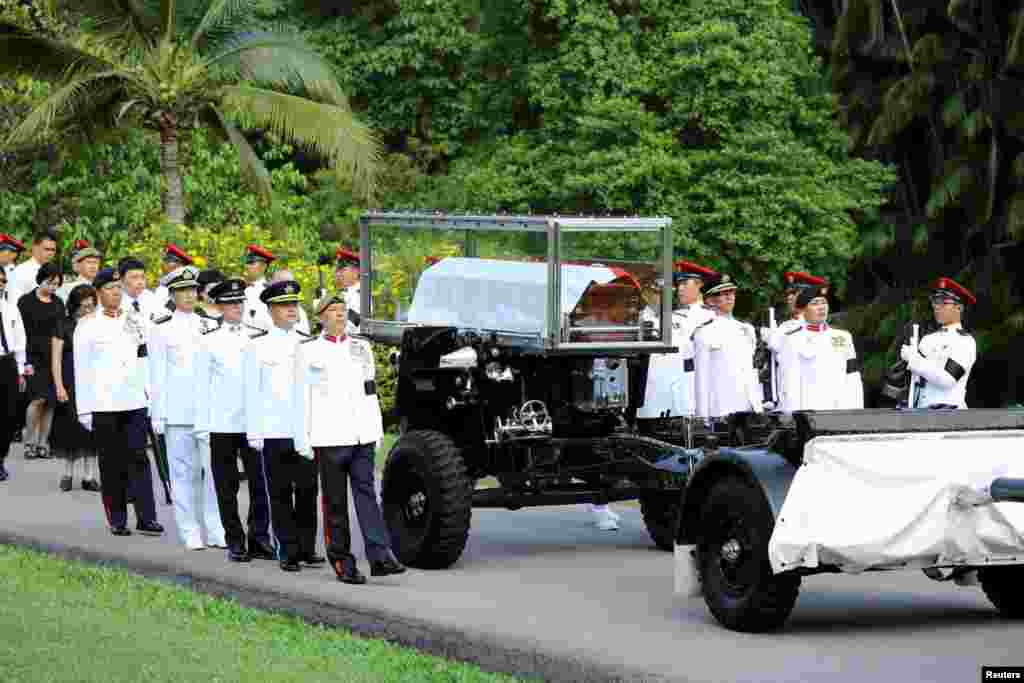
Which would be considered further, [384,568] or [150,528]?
[150,528]

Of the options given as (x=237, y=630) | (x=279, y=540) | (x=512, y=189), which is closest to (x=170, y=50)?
(x=512, y=189)

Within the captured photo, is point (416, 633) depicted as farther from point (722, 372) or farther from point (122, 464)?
point (722, 372)

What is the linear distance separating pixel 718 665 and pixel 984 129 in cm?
3295

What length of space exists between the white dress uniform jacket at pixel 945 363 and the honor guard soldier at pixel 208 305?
16.9 ft

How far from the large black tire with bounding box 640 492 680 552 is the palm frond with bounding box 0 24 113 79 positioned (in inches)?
679

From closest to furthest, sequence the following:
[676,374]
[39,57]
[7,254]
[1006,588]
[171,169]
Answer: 1. [1006,588]
2. [676,374]
3. [7,254]
4. [39,57]
5. [171,169]

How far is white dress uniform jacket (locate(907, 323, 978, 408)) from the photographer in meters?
16.1

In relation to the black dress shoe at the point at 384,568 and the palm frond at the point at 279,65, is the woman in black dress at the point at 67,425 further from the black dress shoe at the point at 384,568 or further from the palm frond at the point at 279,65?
the palm frond at the point at 279,65

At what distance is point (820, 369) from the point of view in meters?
16.2

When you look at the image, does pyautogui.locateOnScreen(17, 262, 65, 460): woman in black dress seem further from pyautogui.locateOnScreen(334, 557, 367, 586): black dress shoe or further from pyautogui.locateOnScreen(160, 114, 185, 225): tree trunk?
pyautogui.locateOnScreen(160, 114, 185, 225): tree trunk

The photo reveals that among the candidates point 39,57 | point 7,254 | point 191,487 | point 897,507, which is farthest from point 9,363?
point 897,507

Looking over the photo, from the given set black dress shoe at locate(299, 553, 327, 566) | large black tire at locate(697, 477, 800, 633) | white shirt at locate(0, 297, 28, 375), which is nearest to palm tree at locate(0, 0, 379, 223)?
white shirt at locate(0, 297, 28, 375)

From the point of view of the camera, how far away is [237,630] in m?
11.7

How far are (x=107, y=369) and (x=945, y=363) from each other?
6126mm
